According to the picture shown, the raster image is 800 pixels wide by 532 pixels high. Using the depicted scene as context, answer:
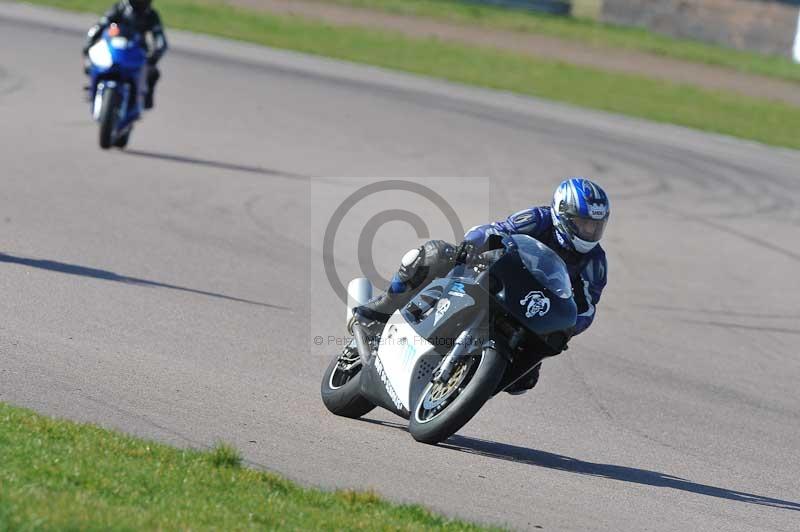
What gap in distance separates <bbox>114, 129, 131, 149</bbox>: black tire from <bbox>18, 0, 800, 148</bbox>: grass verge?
1203 centimetres

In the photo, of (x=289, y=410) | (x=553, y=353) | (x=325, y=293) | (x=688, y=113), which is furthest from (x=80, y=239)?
(x=688, y=113)

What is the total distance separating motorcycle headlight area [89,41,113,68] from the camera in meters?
15.0

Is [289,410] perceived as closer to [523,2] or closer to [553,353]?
[553,353]

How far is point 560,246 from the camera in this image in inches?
278

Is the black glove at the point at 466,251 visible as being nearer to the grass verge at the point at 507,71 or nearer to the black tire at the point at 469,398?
the black tire at the point at 469,398

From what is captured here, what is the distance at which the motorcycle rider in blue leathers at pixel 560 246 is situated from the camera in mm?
6805

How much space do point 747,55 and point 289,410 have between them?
1194 inches

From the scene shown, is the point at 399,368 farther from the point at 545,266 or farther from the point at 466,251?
the point at 545,266

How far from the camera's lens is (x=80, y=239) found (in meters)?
10.9

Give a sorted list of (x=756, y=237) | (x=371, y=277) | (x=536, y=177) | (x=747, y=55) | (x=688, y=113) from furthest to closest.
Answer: (x=747, y=55)
(x=688, y=113)
(x=536, y=177)
(x=756, y=237)
(x=371, y=277)

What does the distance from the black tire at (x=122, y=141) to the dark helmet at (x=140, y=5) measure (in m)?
1.49

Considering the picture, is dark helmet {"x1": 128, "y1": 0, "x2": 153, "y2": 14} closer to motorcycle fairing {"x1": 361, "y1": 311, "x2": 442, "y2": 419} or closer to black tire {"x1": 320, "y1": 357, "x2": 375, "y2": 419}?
black tire {"x1": 320, "y1": 357, "x2": 375, "y2": 419}

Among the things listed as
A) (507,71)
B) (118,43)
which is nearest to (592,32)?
(507,71)

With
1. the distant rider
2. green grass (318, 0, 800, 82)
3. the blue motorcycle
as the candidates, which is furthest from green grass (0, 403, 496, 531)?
green grass (318, 0, 800, 82)
